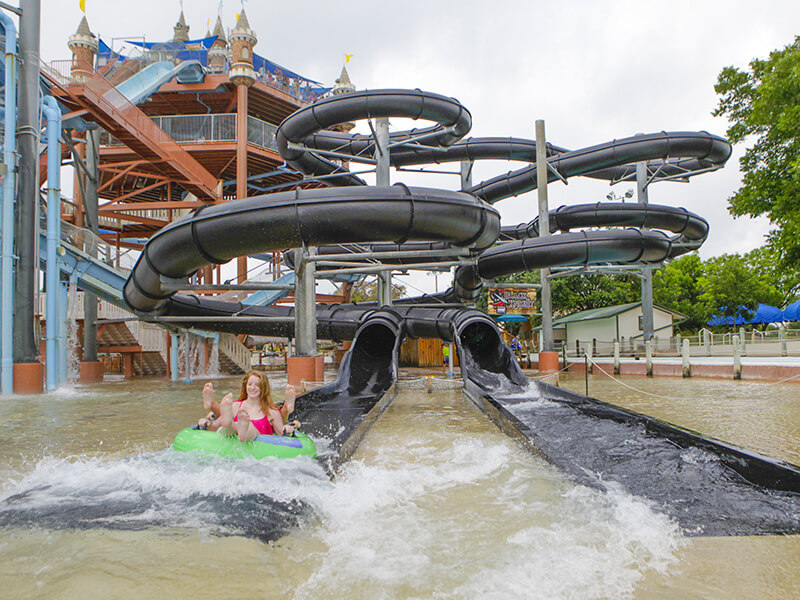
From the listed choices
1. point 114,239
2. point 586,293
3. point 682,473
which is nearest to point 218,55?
point 114,239

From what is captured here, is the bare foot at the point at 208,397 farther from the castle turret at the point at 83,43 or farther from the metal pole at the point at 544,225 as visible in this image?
the castle turret at the point at 83,43

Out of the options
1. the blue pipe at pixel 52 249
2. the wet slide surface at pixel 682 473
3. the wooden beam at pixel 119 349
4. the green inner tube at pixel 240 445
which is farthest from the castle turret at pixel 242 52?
the green inner tube at pixel 240 445

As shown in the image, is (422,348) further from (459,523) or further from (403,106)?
(459,523)

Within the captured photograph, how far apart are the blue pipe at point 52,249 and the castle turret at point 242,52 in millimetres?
8547

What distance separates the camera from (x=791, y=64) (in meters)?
12.4

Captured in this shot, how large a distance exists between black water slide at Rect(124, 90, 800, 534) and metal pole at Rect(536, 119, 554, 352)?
55.3 inches

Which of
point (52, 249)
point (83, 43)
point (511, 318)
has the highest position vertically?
point (83, 43)

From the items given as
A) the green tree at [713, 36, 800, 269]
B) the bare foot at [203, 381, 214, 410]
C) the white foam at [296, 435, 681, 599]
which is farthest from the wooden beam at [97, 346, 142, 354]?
the green tree at [713, 36, 800, 269]

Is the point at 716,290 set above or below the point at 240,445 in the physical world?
above

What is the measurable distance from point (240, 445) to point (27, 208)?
999 centimetres

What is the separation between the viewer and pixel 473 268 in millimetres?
14414

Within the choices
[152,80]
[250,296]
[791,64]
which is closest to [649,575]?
[791,64]

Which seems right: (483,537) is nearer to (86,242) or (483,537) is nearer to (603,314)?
(86,242)

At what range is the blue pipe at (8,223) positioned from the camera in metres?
10.7
